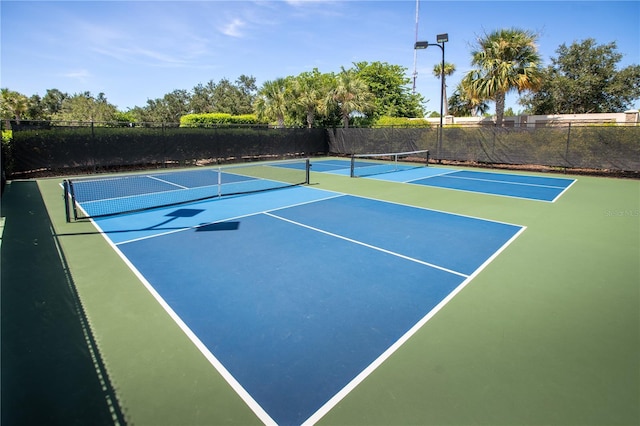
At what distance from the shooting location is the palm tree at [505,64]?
20.0m

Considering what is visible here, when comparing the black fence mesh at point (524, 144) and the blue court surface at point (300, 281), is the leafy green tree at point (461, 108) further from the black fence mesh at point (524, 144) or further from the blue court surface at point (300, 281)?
the blue court surface at point (300, 281)

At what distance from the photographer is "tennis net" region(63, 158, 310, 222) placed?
9.12 m

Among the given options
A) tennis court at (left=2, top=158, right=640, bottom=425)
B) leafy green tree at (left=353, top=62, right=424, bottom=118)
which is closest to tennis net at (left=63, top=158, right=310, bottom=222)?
tennis court at (left=2, top=158, right=640, bottom=425)

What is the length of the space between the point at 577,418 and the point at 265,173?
15234 millimetres

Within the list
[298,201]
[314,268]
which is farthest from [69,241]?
[298,201]

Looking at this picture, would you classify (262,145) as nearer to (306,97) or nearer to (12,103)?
(306,97)

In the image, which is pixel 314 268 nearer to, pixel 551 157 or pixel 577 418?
pixel 577 418

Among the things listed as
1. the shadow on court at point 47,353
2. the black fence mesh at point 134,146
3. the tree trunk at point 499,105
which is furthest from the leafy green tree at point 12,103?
the tree trunk at point 499,105

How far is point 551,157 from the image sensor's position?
17250 mm

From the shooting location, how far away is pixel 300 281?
497cm

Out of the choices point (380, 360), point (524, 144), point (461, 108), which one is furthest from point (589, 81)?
point (380, 360)

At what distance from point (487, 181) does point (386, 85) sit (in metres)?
30.5

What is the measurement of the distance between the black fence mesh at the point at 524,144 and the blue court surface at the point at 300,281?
A: 11810 millimetres

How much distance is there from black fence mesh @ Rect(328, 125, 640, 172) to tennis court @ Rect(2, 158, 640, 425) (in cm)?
942
